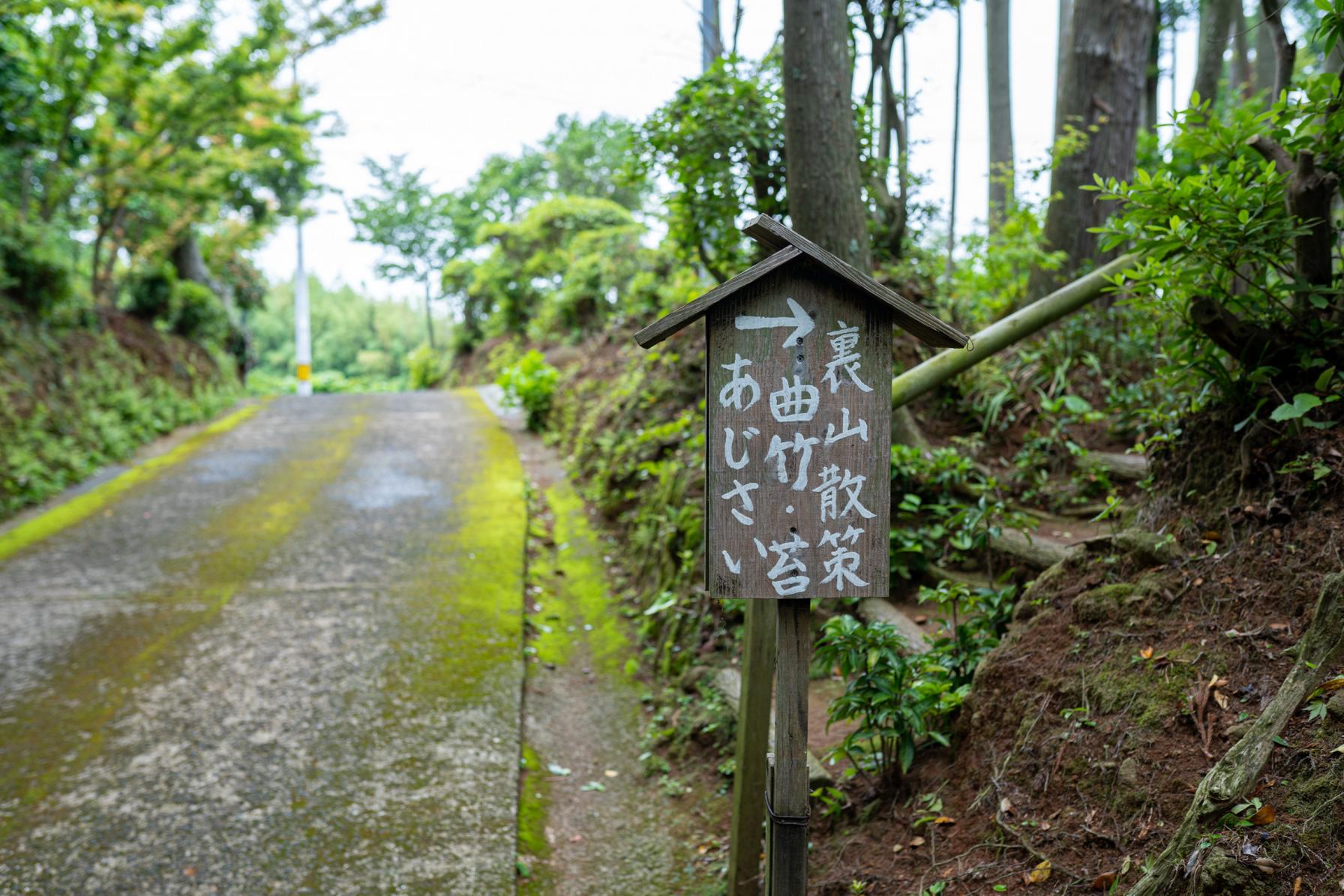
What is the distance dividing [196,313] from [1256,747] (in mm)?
15676

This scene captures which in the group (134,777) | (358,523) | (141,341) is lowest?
(134,777)

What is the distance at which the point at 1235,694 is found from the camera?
2486mm

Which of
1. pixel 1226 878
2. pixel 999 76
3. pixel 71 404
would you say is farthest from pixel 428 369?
pixel 1226 878

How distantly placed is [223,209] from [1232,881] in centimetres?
2170

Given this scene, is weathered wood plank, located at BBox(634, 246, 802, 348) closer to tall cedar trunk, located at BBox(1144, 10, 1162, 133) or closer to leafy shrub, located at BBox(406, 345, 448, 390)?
tall cedar trunk, located at BBox(1144, 10, 1162, 133)

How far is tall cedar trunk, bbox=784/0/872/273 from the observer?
14.6ft

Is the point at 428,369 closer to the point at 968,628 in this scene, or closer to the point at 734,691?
the point at 734,691

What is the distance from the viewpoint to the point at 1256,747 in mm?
2080

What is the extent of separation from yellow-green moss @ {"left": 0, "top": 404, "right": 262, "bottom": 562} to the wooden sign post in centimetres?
684

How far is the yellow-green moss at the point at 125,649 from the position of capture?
4.23 metres

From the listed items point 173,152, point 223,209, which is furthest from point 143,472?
point 223,209

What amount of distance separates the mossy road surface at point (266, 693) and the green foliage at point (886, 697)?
4.99ft

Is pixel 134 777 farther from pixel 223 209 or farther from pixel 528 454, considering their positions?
pixel 223 209

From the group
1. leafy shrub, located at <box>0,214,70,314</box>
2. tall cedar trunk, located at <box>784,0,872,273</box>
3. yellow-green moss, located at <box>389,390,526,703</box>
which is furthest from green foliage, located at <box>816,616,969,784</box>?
leafy shrub, located at <box>0,214,70,314</box>
